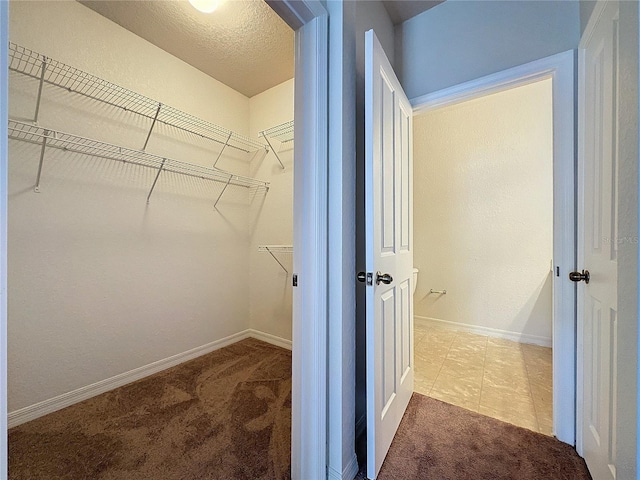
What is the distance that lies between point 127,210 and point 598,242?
8.88 ft

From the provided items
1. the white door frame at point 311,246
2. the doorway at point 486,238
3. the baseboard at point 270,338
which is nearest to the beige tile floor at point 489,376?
the doorway at point 486,238

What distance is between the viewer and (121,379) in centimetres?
187

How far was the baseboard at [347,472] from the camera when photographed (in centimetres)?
108

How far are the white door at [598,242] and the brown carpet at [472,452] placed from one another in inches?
5.5

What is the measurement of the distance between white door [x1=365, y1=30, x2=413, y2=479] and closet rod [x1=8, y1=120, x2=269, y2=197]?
1.57 metres

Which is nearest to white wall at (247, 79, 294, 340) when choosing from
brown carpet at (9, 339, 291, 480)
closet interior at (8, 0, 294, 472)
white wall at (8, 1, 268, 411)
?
closet interior at (8, 0, 294, 472)

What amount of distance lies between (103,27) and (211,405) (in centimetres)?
262

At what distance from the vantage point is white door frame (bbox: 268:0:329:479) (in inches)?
42.3

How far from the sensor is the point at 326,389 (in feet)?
3.62

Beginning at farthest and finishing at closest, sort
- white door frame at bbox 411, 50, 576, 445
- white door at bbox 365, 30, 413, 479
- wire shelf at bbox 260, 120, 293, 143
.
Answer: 1. wire shelf at bbox 260, 120, 293, 143
2. white door frame at bbox 411, 50, 576, 445
3. white door at bbox 365, 30, 413, 479

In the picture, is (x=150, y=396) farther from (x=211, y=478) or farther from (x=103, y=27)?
(x=103, y=27)

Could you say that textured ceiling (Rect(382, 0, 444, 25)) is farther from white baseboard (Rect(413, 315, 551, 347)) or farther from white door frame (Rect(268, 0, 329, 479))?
white baseboard (Rect(413, 315, 551, 347))

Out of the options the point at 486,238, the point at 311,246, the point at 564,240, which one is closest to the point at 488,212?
the point at 486,238

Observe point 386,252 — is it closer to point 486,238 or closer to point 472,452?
point 472,452
